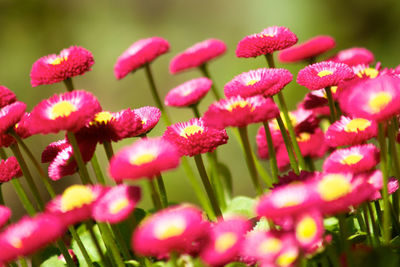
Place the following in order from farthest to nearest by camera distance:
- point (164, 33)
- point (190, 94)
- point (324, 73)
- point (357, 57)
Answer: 1. point (164, 33)
2. point (357, 57)
3. point (190, 94)
4. point (324, 73)

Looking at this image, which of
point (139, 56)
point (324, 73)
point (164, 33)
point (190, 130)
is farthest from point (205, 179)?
point (164, 33)

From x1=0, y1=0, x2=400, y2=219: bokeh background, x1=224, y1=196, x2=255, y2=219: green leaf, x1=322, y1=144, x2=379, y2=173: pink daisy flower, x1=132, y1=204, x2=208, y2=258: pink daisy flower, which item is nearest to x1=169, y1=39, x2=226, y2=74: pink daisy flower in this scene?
x1=224, y1=196, x2=255, y2=219: green leaf

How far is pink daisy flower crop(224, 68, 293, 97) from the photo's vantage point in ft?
1.76

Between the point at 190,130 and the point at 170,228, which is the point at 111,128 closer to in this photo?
the point at 190,130

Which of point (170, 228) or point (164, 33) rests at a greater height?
point (170, 228)

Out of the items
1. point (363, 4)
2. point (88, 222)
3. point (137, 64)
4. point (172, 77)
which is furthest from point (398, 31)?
point (88, 222)

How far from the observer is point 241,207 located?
802 millimetres

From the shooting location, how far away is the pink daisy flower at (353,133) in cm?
54

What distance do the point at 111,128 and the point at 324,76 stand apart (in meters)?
0.21

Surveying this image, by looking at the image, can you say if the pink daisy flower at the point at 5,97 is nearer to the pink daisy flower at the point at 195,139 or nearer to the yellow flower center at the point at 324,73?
the pink daisy flower at the point at 195,139

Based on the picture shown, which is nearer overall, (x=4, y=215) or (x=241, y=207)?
(x=4, y=215)

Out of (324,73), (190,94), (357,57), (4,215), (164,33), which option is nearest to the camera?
(4,215)

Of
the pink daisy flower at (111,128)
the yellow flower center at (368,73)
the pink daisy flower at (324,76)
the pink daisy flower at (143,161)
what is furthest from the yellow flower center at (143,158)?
the yellow flower center at (368,73)

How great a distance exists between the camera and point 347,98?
1.47 ft
